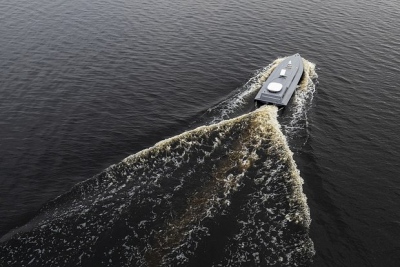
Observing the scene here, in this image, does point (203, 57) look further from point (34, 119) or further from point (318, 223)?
point (318, 223)

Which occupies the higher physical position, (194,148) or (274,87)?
(274,87)

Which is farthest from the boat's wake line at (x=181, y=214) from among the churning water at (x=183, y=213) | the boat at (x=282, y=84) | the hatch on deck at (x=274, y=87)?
the hatch on deck at (x=274, y=87)

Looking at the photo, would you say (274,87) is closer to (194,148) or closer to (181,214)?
(194,148)

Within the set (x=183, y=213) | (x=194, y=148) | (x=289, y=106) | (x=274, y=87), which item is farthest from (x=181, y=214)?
(x=274, y=87)

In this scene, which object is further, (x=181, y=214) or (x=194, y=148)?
(x=194, y=148)

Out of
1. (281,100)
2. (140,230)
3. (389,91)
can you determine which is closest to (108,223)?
(140,230)

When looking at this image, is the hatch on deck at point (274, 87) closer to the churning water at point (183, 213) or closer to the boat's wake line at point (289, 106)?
the boat's wake line at point (289, 106)
